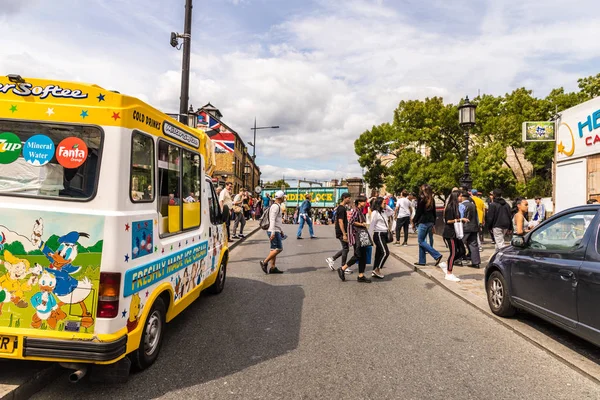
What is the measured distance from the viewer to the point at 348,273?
348 inches

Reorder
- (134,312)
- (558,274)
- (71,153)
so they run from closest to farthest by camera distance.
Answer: (71,153)
(134,312)
(558,274)

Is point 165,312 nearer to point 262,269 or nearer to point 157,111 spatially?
point 157,111

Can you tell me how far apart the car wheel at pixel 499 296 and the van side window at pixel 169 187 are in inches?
167

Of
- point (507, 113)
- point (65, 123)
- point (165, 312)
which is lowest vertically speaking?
point (165, 312)

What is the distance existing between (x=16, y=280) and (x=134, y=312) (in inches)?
34.7

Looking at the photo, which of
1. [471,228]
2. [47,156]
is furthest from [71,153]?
[471,228]

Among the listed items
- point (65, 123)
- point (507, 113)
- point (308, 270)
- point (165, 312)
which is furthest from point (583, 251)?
point (507, 113)

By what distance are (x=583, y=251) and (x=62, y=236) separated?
4.71 metres

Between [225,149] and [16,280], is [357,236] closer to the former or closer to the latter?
[225,149]

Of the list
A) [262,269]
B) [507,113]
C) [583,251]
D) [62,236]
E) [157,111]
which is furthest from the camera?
[507,113]

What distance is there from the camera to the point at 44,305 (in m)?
3.06

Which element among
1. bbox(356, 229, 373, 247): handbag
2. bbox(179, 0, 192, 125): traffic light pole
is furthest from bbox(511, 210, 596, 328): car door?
bbox(179, 0, 192, 125): traffic light pole

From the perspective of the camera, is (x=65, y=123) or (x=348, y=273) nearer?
(x=65, y=123)

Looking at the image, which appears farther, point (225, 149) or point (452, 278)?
point (225, 149)
